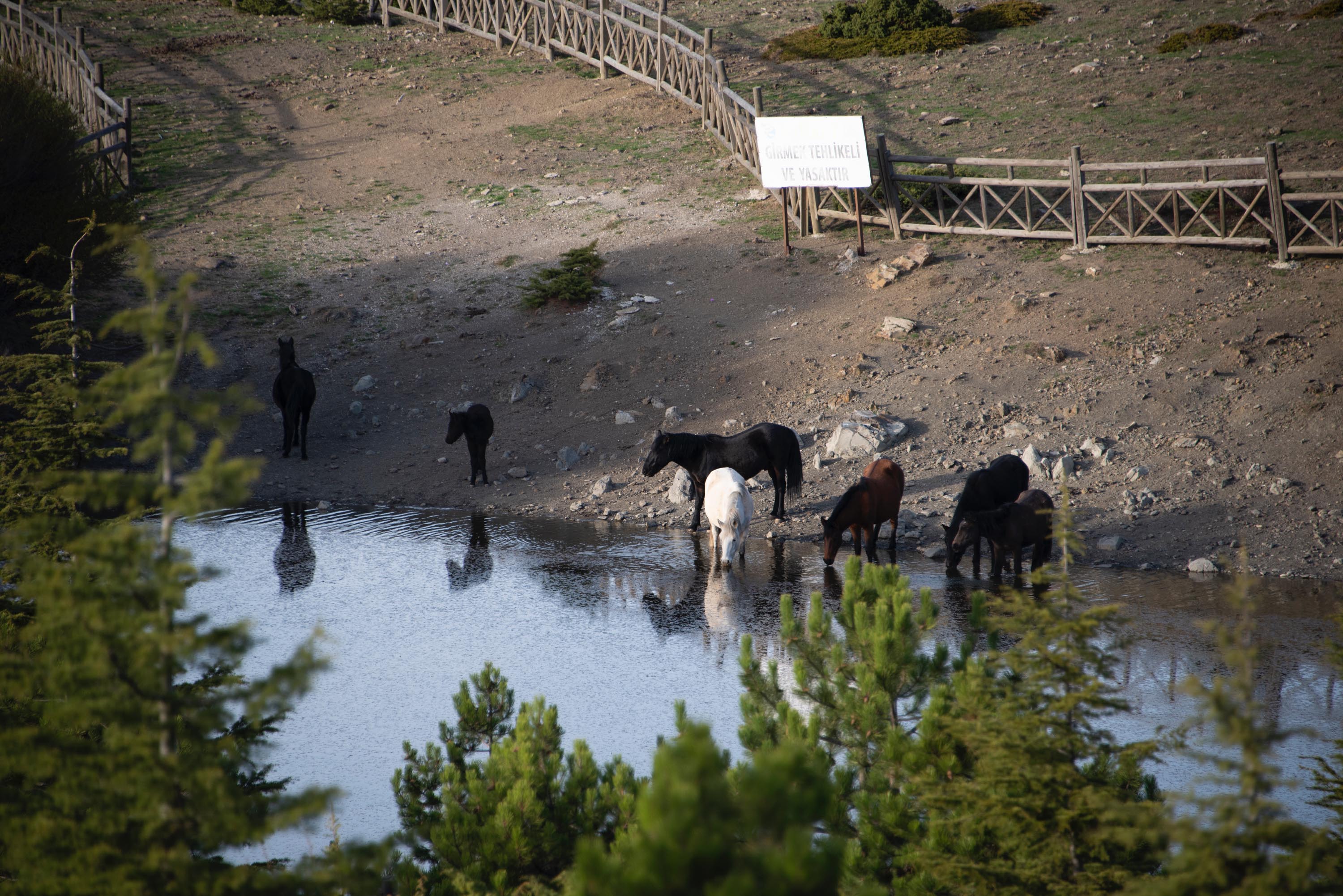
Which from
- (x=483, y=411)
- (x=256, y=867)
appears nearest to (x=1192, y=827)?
(x=256, y=867)

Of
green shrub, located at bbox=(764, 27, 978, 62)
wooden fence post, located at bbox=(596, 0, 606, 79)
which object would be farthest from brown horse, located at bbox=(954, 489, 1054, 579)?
wooden fence post, located at bbox=(596, 0, 606, 79)

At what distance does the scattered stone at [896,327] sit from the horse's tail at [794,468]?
14.6 ft

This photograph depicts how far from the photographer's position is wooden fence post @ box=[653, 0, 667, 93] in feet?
92.2

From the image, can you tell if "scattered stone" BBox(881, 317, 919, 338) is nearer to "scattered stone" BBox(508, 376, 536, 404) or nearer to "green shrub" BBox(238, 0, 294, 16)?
"scattered stone" BBox(508, 376, 536, 404)

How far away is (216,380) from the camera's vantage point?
60.5 ft

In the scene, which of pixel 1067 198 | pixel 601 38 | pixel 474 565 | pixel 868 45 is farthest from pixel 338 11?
pixel 474 565

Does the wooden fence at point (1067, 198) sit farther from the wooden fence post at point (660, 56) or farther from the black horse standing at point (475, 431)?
the black horse standing at point (475, 431)

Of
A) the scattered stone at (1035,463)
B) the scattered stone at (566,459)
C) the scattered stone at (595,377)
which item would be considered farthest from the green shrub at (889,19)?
the scattered stone at (1035,463)

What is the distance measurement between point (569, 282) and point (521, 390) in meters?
3.27

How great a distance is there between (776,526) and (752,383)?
3816 millimetres

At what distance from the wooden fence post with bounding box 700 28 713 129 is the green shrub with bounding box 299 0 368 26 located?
17.2 meters

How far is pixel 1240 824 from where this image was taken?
12.0 ft

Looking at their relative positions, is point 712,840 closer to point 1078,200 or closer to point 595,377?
point 595,377

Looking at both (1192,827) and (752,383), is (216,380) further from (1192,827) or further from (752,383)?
(1192,827)
